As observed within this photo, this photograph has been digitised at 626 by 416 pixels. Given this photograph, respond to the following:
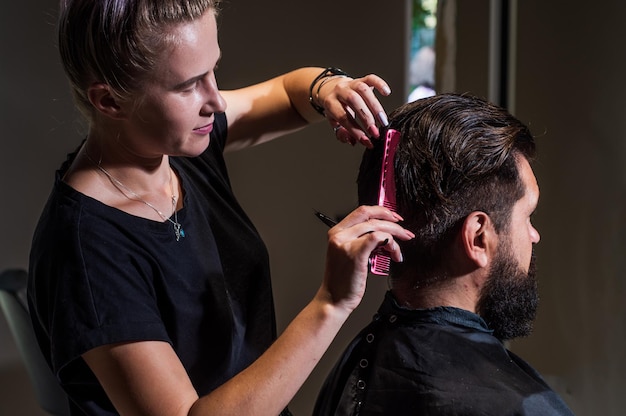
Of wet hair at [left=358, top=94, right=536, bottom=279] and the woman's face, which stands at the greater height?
the woman's face

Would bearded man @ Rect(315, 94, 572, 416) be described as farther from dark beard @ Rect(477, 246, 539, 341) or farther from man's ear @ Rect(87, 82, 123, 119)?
man's ear @ Rect(87, 82, 123, 119)

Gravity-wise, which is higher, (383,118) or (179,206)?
(383,118)

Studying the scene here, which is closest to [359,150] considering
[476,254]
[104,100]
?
[476,254]

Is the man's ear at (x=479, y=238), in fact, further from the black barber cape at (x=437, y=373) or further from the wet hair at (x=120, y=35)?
the wet hair at (x=120, y=35)

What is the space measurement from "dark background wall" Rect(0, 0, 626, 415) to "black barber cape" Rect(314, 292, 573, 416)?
0.93 meters

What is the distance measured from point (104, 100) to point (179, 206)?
264 mm

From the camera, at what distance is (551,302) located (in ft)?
7.23

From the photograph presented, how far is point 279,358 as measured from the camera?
1.03 m

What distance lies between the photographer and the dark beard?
1.23 metres

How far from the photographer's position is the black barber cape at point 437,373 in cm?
114

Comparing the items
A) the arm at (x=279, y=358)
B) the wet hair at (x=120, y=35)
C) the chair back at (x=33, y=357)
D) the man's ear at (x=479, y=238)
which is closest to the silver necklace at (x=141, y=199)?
the wet hair at (x=120, y=35)

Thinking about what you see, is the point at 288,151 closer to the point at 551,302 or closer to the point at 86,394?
the point at 551,302

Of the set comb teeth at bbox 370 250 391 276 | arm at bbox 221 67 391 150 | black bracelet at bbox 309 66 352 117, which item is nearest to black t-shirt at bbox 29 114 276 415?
arm at bbox 221 67 391 150

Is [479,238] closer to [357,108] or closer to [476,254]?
[476,254]
